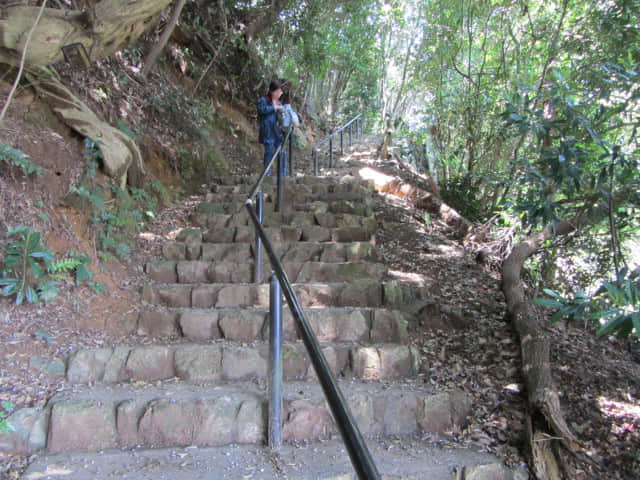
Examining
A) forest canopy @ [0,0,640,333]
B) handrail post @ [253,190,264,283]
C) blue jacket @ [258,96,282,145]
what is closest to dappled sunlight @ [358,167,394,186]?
forest canopy @ [0,0,640,333]

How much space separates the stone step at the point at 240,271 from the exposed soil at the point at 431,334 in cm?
22

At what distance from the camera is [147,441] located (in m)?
2.19

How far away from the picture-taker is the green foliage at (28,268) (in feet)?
8.31

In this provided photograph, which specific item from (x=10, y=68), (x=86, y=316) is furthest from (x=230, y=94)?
(x=86, y=316)

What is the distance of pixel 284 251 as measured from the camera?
3967 millimetres

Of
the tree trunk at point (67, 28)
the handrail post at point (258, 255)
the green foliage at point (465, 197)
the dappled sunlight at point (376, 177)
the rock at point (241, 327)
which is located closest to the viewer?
the rock at point (241, 327)

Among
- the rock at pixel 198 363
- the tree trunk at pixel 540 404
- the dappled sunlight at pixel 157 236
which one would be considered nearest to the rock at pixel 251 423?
the rock at pixel 198 363

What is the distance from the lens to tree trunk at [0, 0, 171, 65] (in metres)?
3.23

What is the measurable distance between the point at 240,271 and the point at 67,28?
241 centimetres

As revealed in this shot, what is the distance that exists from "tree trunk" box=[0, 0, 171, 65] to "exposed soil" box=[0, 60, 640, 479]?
1.27 feet

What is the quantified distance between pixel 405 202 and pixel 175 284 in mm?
3604

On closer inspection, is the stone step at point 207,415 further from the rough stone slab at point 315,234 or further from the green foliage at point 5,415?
the rough stone slab at point 315,234

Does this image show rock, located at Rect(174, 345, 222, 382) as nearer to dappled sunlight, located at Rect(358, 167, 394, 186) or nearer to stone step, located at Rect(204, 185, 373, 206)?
stone step, located at Rect(204, 185, 373, 206)

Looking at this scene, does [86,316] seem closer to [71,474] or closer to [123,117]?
[71,474]
